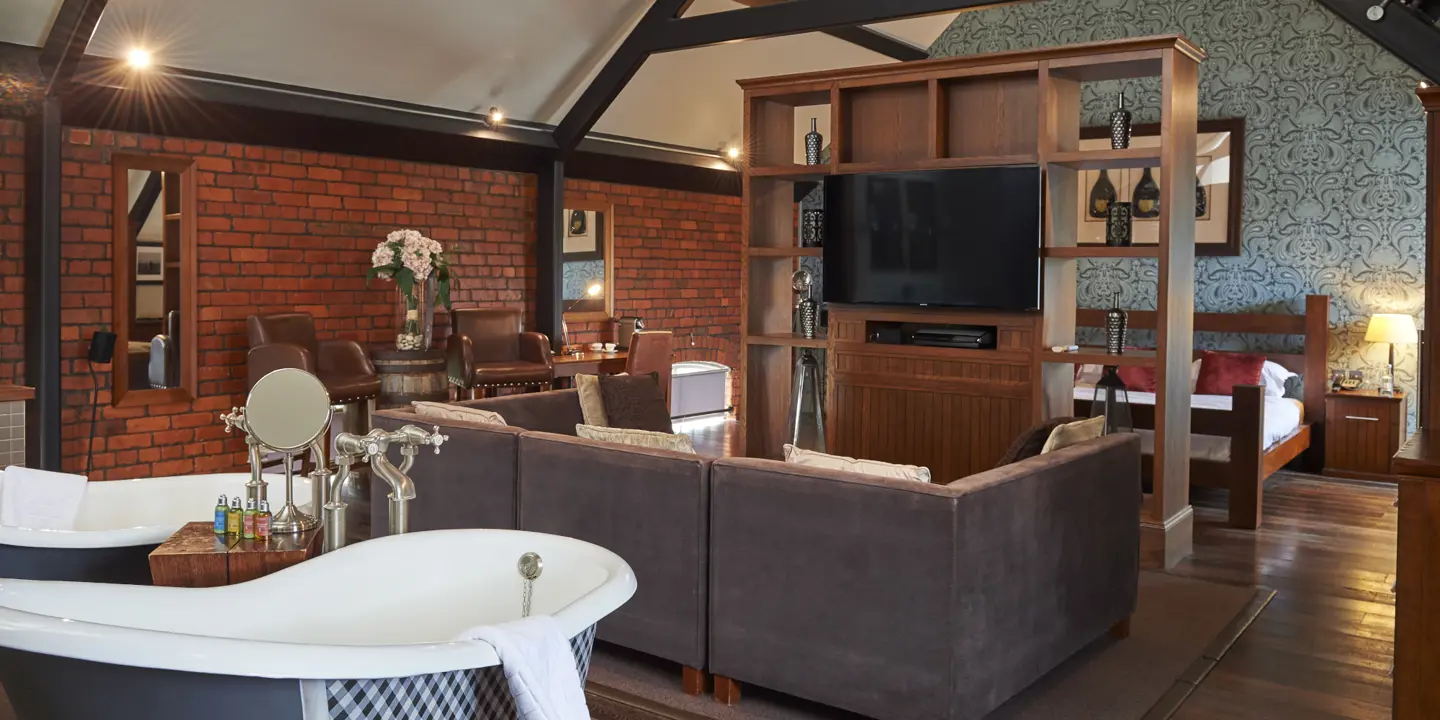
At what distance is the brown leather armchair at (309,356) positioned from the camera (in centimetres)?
654

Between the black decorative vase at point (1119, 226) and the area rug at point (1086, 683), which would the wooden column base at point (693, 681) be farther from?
the black decorative vase at point (1119, 226)

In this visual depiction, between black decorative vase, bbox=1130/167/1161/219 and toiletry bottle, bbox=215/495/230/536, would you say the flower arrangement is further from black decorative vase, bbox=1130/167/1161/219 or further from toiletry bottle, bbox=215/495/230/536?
black decorative vase, bbox=1130/167/1161/219

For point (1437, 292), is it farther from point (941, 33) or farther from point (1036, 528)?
point (941, 33)

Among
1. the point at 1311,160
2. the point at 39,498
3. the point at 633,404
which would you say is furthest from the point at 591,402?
the point at 1311,160

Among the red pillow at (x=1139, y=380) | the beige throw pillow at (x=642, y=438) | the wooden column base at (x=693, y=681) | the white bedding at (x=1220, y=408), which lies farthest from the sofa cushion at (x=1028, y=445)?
the red pillow at (x=1139, y=380)

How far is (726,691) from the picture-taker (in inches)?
137

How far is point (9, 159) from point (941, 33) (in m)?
6.60

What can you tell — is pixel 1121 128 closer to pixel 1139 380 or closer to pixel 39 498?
pixel 1139 380

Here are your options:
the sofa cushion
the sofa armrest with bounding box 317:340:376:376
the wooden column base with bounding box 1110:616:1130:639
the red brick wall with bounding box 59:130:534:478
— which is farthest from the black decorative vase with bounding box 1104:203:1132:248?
the red brick wall with bounding box 59:130:534:478

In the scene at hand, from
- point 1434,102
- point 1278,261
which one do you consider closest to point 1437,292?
point 1434,102

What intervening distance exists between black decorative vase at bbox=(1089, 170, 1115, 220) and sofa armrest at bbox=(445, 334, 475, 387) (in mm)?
4478

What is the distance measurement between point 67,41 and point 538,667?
4820 mm

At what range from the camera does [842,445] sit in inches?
247

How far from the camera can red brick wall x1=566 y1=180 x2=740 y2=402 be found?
31.8ft
